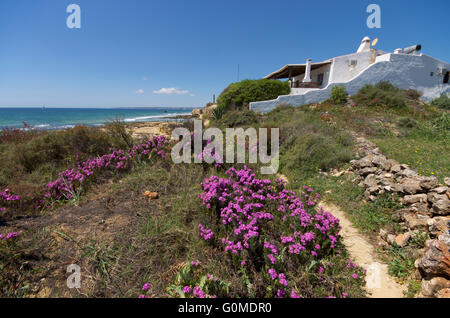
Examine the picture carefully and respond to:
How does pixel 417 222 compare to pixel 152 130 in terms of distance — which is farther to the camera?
pixel 152 130

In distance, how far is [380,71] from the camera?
13.4 meters

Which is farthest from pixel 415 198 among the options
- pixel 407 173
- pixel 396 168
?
pixel 396 168

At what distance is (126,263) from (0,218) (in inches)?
101

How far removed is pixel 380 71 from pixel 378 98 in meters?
3.95

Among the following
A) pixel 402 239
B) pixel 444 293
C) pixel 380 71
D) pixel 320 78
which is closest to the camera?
pixel 444 293

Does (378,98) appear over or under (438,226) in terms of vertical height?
over

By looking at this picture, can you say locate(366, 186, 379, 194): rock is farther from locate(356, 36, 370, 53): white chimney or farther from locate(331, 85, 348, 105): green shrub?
locate(356, 36, 370, 53): white chimney

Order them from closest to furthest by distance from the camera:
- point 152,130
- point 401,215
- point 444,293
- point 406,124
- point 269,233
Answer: point 444,293
point 269,233
point 401,215
point 406,124
point 152,130

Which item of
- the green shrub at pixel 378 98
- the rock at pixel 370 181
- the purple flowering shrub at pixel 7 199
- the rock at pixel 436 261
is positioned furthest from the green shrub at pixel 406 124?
the purple flowering shrub at pixel 7 199

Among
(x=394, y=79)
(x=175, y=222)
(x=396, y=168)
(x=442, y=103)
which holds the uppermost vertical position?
(x=394, y=79)

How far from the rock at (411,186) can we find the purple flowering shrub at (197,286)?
3.50 metres

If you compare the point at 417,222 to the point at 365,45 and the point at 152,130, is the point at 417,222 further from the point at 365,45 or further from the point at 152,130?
the point at 365,45

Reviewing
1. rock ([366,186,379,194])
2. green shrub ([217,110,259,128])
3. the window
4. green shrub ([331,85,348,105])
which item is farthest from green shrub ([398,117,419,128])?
the window

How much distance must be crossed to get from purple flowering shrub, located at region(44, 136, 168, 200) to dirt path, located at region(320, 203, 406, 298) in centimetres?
438
